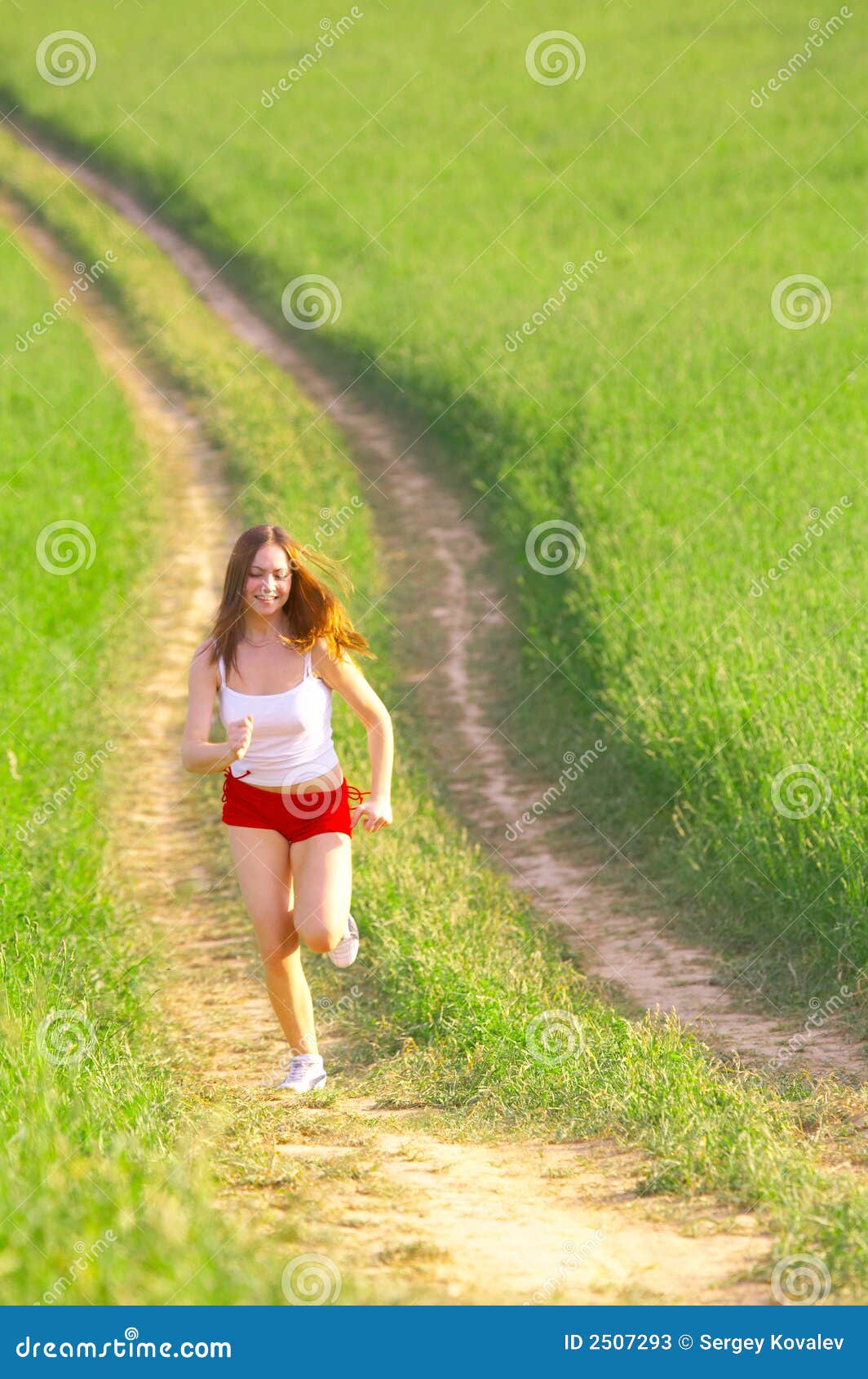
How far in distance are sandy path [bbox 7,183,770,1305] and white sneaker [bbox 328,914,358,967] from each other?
49 centimetres

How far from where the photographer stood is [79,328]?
20594mm

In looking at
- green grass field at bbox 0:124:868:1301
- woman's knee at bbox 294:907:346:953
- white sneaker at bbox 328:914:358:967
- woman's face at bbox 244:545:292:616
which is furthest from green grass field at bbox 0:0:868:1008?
woman's face at bbox 244:545:292:616

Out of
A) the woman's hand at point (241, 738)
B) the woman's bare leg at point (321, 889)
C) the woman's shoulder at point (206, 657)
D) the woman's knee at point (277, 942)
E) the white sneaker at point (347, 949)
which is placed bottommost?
the woman's knee at point (277, 942)

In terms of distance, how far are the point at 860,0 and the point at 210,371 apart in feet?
86.2

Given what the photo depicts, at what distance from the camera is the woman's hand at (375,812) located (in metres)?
4.84

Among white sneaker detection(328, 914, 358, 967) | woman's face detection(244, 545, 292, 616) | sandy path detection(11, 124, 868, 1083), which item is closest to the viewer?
woman's face detection(244, 545, 292, 616)

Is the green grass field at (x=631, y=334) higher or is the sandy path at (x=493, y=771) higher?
the green grass field at (x=631, y=334)

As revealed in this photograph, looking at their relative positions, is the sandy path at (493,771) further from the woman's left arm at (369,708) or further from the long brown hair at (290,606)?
the long brown hair at (290,606)

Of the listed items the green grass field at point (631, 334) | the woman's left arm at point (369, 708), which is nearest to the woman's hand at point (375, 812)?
the woman's left arm at point (369, 708)

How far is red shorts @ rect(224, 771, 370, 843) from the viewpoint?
494 cm

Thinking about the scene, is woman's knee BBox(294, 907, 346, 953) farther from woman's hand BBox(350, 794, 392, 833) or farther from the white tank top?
the white tank top

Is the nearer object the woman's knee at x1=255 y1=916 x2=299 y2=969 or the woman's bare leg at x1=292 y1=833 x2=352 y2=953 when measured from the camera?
the woman's bare leg at x1=292 y1=833 x2=352 y2=953

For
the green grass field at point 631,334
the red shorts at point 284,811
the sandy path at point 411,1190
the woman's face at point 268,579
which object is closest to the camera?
the sandy path at point 411,1190

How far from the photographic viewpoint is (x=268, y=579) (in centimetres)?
484
